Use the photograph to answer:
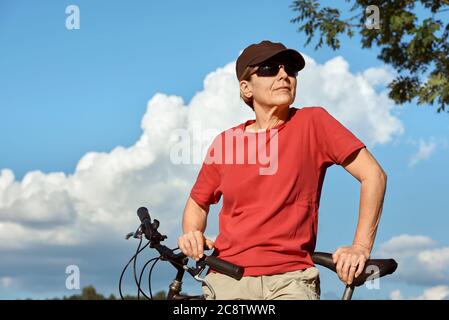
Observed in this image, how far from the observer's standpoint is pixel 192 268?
4.43 meters

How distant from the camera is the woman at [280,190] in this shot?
13.1 feet

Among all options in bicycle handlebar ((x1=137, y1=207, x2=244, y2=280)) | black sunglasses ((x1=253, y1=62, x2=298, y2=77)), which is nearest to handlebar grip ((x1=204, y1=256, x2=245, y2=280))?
bicycle handlebar ((x1=137, y1=207, x2=244, y2=280))

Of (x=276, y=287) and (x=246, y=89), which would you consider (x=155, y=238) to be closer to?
(x=276, y=287)

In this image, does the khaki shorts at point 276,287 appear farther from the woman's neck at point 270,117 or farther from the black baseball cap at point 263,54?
the black baseball cap at point 263,54

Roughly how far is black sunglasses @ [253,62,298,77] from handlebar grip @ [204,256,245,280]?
120cm

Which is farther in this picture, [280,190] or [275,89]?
[275,89]

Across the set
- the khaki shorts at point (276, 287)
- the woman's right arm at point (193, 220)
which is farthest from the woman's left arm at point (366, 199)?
the woman's right arm at point (193, 220)

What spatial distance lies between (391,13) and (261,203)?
35.1 ft

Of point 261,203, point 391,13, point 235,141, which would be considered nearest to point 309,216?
point 261,203

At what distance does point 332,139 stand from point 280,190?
1.42 feet

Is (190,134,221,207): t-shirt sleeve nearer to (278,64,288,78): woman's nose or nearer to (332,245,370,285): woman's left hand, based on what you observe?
(278,64,288,78): woman's nose

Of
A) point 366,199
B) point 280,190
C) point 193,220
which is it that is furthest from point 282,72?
point 193,220

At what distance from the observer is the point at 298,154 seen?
13.9 feet
